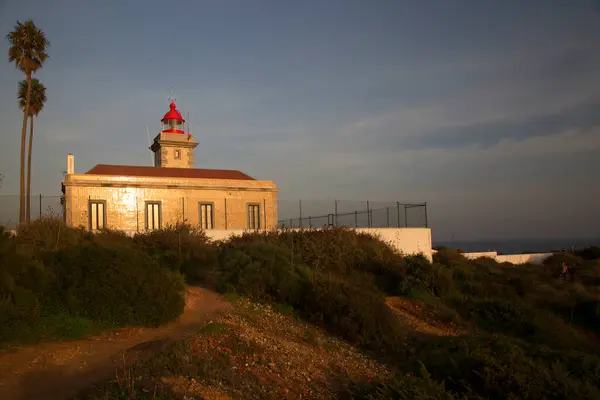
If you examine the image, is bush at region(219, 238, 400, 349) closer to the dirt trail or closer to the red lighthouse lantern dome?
the dirt trail

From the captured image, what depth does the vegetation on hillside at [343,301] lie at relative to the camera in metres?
7.46

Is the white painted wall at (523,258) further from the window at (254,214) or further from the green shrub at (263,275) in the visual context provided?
the green shrub at (263,275)

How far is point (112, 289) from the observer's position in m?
10.8

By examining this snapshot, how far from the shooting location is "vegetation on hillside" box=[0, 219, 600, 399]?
7.46 m

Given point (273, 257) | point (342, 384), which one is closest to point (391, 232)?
point (273, 257)

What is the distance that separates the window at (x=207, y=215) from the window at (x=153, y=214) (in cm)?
235

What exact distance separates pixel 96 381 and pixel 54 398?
0.64 m

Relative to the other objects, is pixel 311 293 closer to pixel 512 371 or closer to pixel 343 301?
pixel 343 301

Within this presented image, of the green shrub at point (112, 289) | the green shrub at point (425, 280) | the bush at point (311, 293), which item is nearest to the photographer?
the green shrub at point (112, 289)

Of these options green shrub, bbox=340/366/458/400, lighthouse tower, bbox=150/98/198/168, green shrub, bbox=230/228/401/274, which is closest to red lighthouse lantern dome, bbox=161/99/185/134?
lighthouse tower, bbox=150/98/198/168

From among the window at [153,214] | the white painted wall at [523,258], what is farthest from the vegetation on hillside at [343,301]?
the white painted wall at [523,258]

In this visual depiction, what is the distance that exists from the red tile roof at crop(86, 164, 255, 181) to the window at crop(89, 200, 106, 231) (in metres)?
2.74

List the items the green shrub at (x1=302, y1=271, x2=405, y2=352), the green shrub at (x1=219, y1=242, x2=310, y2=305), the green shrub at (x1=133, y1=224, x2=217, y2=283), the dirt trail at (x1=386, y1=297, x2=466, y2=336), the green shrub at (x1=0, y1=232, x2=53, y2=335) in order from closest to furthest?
the green shrub at (x1=0, y1=232, x2=53, y2=335), the green shrub at (x1=302, y1=271, x2=405, y2=352), the green shrub at (x1=219, y1=242, x2=310, y2=305), the dirt trail at (x1=386, y1=297, x2=466, y2=336), the green shrub at (x1=133, y1=224, x2=217, y2=283)

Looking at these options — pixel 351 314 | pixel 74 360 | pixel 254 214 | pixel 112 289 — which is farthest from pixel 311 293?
pixel 254 214
